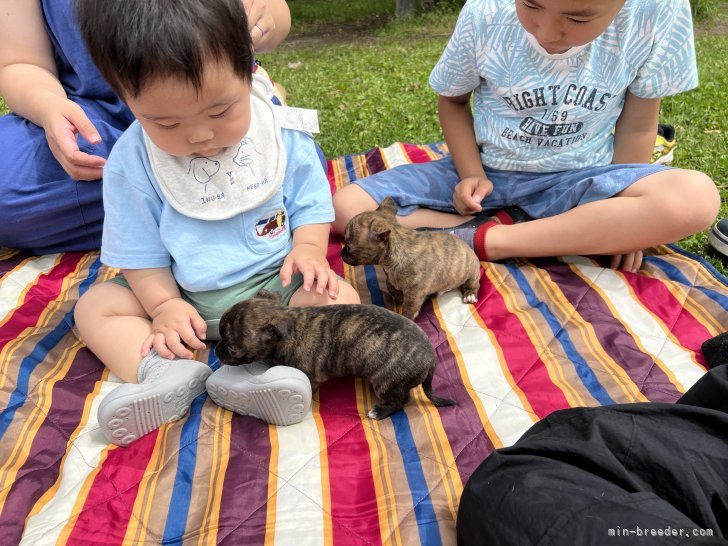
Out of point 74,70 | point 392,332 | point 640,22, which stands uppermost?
point 640,22

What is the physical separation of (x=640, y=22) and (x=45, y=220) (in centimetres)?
357

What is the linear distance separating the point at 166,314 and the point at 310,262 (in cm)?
70

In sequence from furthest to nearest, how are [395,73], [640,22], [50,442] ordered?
[395,73] < [640,22] < [50,442]

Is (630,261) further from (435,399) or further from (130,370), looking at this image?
(130,370)

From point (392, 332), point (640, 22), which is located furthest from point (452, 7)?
point (392, 332)

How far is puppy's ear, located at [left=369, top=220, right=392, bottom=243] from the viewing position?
3014mm

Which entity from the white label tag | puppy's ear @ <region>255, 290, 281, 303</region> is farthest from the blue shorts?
puppy's ear @ <region>255, 290, 281, 303</region>

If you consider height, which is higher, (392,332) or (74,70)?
(74,70)

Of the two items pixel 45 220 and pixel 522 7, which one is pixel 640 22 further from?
pixel 45 220

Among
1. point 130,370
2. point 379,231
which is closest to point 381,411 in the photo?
point 379,231

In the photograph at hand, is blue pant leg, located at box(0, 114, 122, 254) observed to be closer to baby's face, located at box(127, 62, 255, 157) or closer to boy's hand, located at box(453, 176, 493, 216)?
baby's face, located at box(127, 62, 255, 157)

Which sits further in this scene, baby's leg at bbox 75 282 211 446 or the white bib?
the white bib

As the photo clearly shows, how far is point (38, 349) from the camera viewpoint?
9.07 feet

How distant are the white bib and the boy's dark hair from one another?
1.75ft
